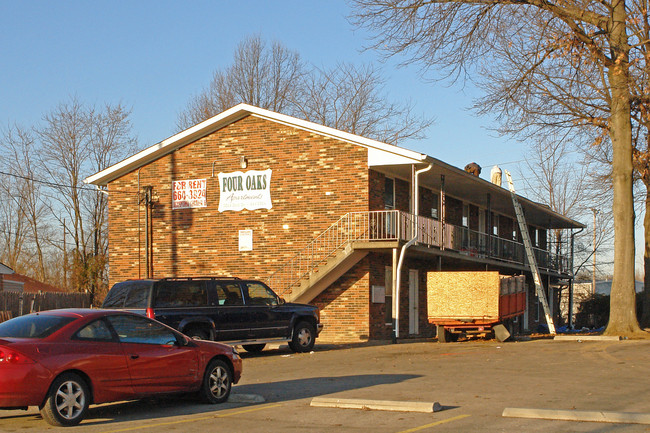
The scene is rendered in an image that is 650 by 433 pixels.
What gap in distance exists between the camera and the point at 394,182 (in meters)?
28.3

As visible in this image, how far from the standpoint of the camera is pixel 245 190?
2822 cm

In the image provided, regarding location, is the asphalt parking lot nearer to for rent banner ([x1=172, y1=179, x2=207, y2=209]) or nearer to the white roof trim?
the white roof trim

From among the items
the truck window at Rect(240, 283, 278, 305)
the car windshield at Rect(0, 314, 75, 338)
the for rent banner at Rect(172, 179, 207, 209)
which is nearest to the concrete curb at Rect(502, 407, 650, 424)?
the car windshield at Rect(0, 314, 75, 338)

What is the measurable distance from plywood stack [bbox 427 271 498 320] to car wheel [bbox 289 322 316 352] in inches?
164

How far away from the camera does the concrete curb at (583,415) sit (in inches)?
353

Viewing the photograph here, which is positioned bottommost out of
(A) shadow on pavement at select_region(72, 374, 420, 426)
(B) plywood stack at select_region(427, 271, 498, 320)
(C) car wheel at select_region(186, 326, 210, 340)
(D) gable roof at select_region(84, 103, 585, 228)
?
(A) shadow on pavement at select_region(72, 374, 420, 426)

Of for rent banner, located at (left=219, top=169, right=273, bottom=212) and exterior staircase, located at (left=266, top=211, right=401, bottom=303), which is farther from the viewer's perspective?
for rent banner, located at (left=219, top=169, right=273, bottom=212)

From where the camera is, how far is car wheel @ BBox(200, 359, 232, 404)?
1129 cm

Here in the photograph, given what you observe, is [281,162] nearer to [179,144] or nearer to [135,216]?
[179,144]

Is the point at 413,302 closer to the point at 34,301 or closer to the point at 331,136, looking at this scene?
the point at 331,136

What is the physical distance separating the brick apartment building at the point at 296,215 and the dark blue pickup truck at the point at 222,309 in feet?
14.6

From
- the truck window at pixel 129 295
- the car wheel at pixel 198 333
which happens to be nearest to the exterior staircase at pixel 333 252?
the car wheel at pixel 198 333

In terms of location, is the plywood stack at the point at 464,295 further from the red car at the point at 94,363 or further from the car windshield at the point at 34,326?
the car windshield at the point at 34,326

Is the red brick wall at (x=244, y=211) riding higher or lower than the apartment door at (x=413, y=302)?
higher
